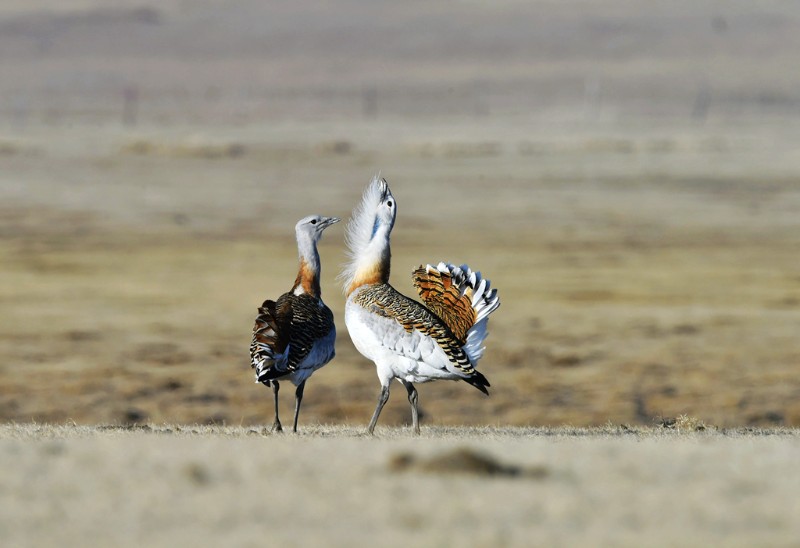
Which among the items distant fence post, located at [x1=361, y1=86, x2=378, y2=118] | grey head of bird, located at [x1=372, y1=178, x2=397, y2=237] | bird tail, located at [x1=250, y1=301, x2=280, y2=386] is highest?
grey head of bird, located at [x1=372, y1=178, x2=397, y2=237]

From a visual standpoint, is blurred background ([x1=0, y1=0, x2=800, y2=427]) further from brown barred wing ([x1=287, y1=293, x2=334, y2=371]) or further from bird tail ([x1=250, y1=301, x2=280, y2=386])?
bird tail ([x1=250, y1=301, x2=280, y2=386])

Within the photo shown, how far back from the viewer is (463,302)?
10500mm

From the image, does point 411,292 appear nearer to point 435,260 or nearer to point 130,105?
point 435,260

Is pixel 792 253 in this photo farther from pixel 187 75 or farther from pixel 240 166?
pixel 187 75

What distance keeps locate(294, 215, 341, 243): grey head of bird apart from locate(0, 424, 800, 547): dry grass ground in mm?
2859

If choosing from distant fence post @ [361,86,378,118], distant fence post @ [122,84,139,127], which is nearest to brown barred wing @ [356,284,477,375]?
distant fence post @ [122,84,139,127]

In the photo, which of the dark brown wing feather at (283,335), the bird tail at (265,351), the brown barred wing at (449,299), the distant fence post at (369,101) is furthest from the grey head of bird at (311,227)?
the distant fence post at (369,101)

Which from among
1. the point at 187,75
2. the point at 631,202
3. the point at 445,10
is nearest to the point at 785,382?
the point at 631,202

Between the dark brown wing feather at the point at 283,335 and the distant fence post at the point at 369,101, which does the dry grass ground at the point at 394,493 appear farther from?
the distant fence post at the point at 369,101

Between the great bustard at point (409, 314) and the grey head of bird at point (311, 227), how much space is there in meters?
0.52

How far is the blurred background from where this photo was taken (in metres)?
16.3

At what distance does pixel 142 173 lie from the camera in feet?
130

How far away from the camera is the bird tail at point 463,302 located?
33.9 ft

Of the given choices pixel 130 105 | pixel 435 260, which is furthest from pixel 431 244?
pixel 130 105
